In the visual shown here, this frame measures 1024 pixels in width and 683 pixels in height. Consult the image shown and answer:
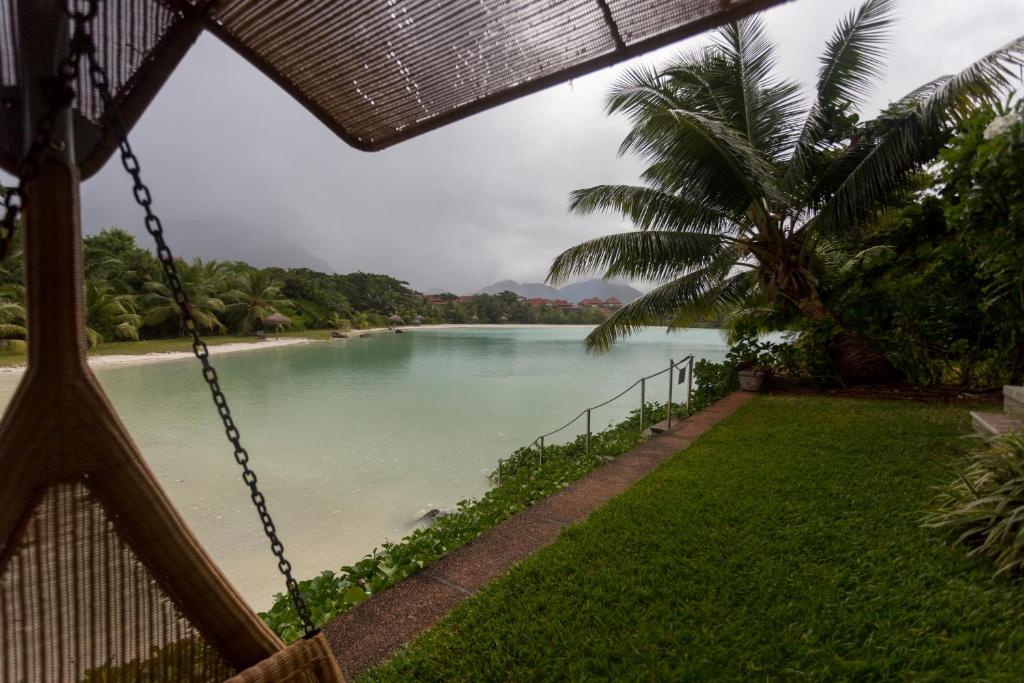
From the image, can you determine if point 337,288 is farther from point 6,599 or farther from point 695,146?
point 6,599

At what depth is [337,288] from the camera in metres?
44.8

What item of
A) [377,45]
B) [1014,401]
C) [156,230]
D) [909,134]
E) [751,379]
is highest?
[909,134]

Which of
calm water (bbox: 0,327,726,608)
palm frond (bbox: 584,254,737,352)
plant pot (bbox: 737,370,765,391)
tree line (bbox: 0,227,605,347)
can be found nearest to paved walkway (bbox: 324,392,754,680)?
calm water (bbox: 0,327,726,608)

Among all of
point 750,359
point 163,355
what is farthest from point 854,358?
point 163,355

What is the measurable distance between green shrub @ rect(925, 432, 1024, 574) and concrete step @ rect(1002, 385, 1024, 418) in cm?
127

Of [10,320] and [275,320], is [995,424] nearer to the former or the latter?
[10,320]

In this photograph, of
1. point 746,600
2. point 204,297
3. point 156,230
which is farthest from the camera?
point 204,297

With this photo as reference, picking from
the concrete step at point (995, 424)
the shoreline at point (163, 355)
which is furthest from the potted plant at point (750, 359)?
the shoreline at point (163, 355)

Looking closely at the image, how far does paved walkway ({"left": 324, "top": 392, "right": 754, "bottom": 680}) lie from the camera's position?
1986 millimetres

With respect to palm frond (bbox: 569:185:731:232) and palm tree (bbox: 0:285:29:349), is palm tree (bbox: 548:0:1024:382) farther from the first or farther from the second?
palm tree (bbox: 0:285:29:349)

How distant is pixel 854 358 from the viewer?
6758 millimetres

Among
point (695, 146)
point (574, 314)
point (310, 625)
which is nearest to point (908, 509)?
point (310, 625)

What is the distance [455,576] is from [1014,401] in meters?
4.94

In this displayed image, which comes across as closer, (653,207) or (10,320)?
(653,207)
